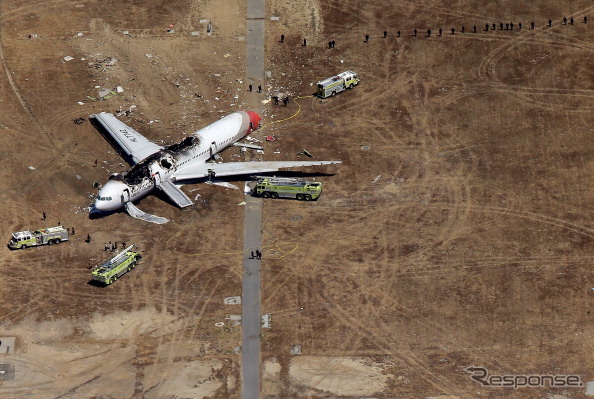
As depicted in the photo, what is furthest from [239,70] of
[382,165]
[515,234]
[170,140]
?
[515,234]

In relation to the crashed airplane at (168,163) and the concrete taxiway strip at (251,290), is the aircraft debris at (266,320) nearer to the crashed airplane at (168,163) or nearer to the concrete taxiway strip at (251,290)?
the concrete taxiway strip at (251,290)

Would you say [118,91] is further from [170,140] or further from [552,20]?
[552,20]

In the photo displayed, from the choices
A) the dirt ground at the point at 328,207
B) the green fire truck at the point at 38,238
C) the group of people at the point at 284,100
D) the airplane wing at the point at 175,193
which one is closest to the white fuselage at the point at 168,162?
the airplane wing at the point at 175,193

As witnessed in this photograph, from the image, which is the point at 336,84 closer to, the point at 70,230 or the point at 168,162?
the point at 168,162

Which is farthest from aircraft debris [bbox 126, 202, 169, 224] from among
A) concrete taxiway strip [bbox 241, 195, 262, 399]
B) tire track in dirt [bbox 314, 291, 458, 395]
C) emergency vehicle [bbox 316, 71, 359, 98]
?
emergency vehicle [bbox 316, 71, 359, 98]

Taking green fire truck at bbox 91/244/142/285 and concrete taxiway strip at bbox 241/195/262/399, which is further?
green fire truck at bbox 91/244/142/285

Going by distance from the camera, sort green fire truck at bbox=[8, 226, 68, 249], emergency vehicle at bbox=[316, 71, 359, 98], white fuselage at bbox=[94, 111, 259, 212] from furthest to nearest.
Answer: emergency vehicle at bbox=[316, 71, 359, 98] → white fuselage at bbox=[94, 111, 259, 212] → green fire truck at bbox=[8, 226, 68, 249]

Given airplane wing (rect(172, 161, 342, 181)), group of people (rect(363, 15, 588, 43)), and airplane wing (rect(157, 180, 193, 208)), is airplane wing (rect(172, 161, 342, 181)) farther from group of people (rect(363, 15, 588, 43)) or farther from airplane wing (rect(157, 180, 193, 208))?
group of people (rect(363, 15, 588, 43))

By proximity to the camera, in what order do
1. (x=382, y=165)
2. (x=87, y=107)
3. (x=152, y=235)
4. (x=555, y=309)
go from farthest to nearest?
1. (x=87, y=107)
2. (x=382, y=165)
3. (x=152, y=235)
4. (x=555, y=309)
